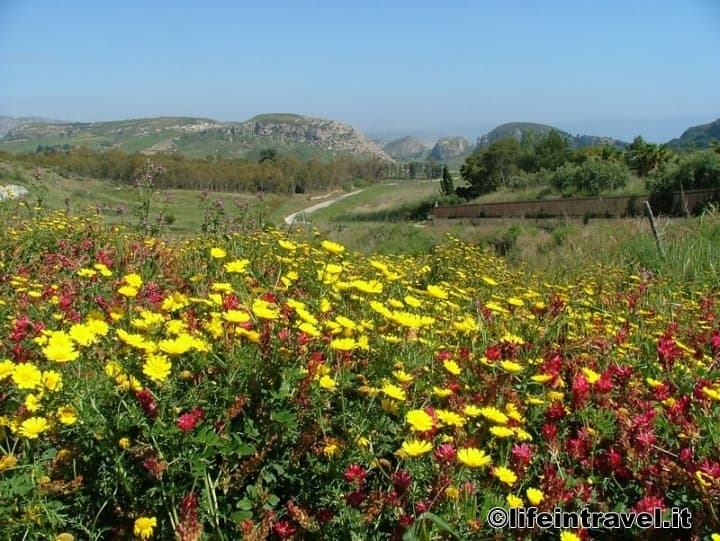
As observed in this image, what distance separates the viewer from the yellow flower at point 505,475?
1.52 m

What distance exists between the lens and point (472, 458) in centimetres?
144

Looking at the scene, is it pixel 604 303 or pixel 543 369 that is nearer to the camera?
pixel 543 369

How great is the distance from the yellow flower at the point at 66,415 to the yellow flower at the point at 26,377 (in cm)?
10

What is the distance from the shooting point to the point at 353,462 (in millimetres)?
1602

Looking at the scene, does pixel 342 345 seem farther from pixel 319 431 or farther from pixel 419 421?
pixel 419 421

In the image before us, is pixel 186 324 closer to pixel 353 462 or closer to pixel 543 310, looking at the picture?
pixel 353 462

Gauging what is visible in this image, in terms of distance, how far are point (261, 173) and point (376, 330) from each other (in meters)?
141

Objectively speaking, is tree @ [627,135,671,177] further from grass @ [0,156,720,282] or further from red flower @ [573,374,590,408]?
red flower @ [573,374,590,408]

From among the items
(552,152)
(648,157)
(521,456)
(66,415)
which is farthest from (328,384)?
(552,152)

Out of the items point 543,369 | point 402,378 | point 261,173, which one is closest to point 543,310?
point 543,369

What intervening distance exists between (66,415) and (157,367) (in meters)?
0.29

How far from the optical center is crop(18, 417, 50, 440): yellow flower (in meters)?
1.50

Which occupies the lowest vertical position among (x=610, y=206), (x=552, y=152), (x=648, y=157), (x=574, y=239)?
(x=574, y=239)

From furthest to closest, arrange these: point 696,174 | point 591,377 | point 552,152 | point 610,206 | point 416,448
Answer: point 552,152 → point 696,174 → point 610,206 → point 591,377 → point 416,448
